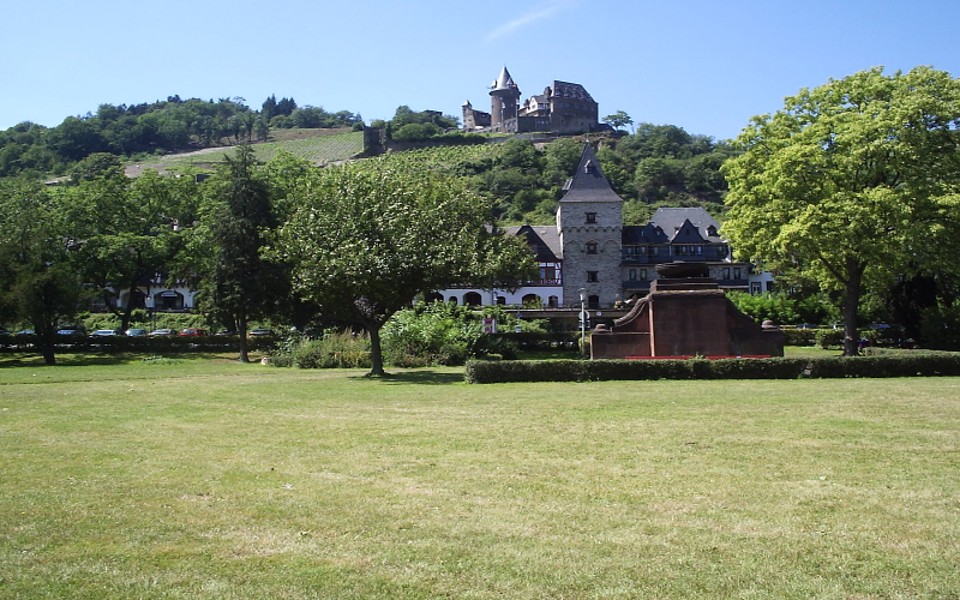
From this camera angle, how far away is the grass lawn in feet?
21.4

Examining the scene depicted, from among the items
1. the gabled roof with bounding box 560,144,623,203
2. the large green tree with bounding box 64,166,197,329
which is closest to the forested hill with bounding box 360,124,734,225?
the gabled roof with bounding box 560,144,623,203

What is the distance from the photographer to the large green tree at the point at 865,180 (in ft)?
109

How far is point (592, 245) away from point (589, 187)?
18.9ft

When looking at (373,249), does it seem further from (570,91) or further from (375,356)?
(570,91)

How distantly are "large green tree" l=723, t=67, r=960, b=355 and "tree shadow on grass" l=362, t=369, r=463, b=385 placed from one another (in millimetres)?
15044

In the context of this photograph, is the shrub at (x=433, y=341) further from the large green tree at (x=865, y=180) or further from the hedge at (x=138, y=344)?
the hedge at (x=138, y=344)

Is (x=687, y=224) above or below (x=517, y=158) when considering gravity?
below

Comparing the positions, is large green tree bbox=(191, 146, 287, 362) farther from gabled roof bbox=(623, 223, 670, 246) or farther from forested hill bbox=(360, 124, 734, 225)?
forested hill bbox=(360, 124, 734, 225)

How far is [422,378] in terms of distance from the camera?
2870cm

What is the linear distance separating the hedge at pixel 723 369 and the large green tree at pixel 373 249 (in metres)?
4.89

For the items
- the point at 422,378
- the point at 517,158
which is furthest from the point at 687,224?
the point at 517,158

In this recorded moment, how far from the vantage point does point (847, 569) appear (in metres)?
6.68

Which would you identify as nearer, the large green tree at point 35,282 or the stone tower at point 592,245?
the large green tree at point 35,282

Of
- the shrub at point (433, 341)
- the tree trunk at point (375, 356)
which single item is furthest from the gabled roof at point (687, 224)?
the tree trunk at point (375, 356)
